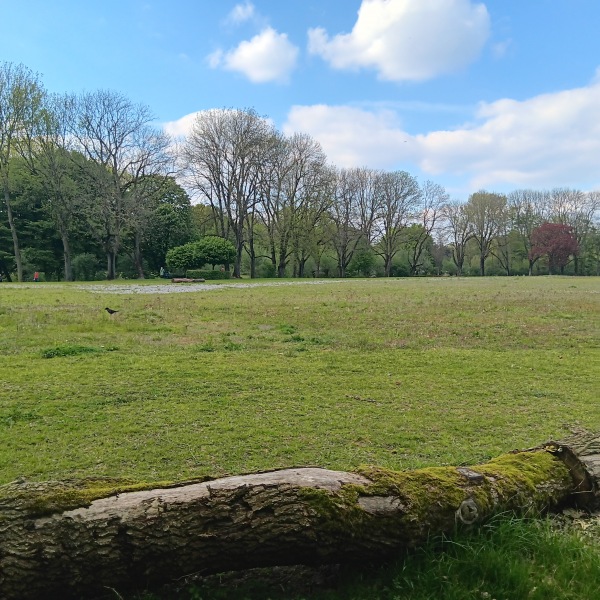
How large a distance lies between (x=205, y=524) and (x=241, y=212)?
150 feet

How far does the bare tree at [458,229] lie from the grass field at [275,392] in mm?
57462

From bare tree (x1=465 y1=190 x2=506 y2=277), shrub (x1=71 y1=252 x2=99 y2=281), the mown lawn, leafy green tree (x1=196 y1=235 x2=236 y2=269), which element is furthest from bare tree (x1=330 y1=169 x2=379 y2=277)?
the mown lawn

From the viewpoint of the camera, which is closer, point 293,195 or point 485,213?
point 293,195

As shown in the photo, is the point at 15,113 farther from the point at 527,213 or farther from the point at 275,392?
the point at 527,213

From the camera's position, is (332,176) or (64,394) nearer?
(64,394)

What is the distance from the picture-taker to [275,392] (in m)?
6.29

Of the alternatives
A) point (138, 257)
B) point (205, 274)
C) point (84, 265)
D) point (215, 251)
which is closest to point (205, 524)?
point (205, 274)

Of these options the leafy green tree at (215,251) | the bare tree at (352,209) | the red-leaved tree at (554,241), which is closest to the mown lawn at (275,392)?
the leafy green tree at (215,251)

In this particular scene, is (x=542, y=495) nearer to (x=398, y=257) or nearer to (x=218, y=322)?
(x=218, y=322)

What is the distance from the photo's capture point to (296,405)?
577cm

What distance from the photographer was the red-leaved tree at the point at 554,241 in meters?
62.6

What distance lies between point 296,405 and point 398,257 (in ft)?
208

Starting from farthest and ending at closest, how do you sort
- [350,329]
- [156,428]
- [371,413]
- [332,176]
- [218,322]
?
[332,176] < [218,322] < [350,329] < [371,413] < [156,428]

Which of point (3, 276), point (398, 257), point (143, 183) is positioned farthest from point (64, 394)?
point (398, 257)
